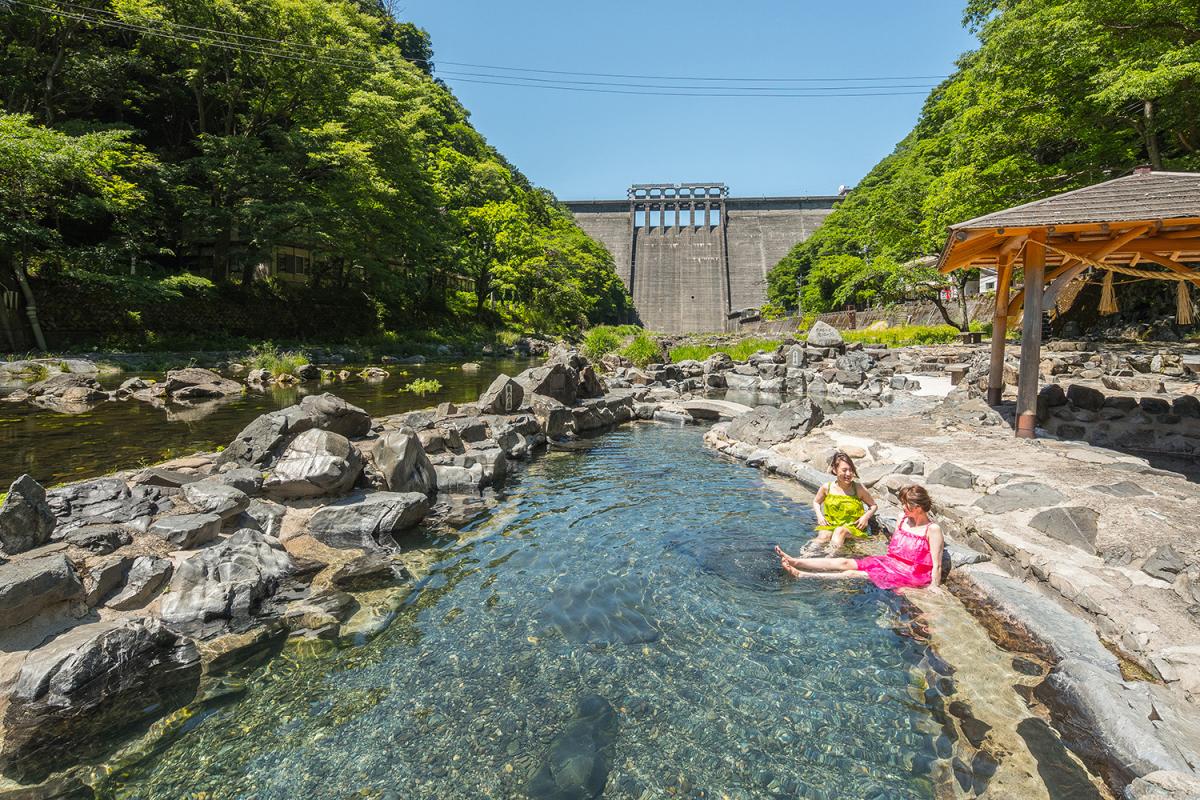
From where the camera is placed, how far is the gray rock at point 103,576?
3.80 metres

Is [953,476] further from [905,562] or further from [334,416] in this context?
[334,416]

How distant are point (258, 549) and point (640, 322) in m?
70.0

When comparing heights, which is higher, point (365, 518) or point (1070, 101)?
point (1070, 101)

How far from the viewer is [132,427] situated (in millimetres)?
9852

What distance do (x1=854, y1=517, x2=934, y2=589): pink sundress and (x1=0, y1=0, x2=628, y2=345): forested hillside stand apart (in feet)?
73.2

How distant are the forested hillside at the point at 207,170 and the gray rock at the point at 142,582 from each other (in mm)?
18524

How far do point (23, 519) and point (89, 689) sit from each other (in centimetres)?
188

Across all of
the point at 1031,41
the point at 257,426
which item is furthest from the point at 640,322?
the point at 257,426

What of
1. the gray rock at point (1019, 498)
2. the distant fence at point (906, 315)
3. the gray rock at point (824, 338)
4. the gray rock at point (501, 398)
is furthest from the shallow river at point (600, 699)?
the distant fence at point (906, 315)

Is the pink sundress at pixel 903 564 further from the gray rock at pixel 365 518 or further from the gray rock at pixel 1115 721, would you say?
the gray rock at pixel 365 518

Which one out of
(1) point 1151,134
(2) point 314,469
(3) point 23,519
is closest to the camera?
(3) point 23,519

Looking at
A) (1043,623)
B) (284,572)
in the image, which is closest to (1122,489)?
(1043,623)

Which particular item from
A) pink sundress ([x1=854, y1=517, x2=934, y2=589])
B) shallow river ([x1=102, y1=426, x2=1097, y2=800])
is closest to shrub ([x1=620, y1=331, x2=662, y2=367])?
shallow river ([x1=102, y1=426, x2=1097, y2=800])

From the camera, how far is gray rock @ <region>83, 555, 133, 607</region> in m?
3.80
